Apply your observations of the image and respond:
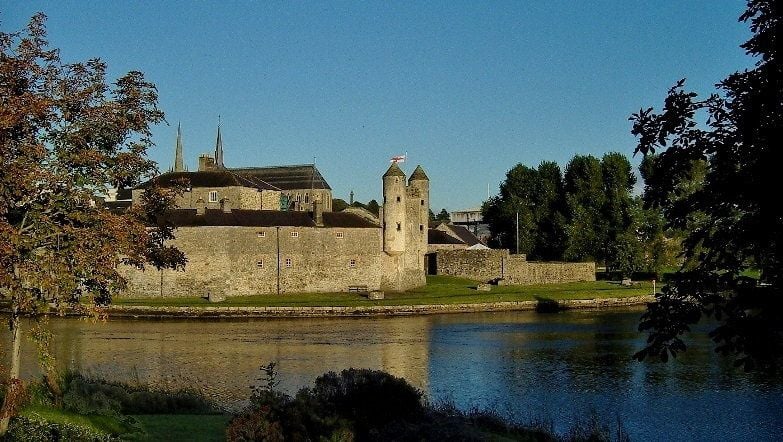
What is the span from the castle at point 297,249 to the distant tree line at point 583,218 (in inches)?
750

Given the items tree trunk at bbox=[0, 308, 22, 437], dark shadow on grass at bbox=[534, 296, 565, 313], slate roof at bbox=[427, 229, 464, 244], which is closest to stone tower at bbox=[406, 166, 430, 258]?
dark shadow on grass at bbox=[534, 296, 565, 313]

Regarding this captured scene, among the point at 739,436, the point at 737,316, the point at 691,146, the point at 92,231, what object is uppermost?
the point at 691,146

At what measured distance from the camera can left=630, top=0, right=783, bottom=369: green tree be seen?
8.05m

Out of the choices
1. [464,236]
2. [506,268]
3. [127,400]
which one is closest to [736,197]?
[127,400]

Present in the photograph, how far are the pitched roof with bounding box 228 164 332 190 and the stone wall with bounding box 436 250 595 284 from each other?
1775cm

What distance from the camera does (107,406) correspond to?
1484 cm

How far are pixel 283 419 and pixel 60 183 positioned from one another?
16.2 ft

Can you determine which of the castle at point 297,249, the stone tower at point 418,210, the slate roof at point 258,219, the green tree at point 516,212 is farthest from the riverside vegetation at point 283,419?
the green tree at point 516,212

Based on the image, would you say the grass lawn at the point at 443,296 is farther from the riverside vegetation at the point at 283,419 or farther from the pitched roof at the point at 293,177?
the riverside vegetation at the point at 283,419

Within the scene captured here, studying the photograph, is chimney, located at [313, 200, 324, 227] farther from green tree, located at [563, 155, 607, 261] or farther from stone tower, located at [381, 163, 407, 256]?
green tree, located at [563, 155, 607, 261]

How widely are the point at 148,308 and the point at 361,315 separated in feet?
43.5

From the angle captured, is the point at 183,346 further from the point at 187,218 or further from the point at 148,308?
the point at 187,218

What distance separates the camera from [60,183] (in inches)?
Result: 488

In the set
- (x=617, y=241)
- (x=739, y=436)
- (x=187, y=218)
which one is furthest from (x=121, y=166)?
(x=617, y=241)
